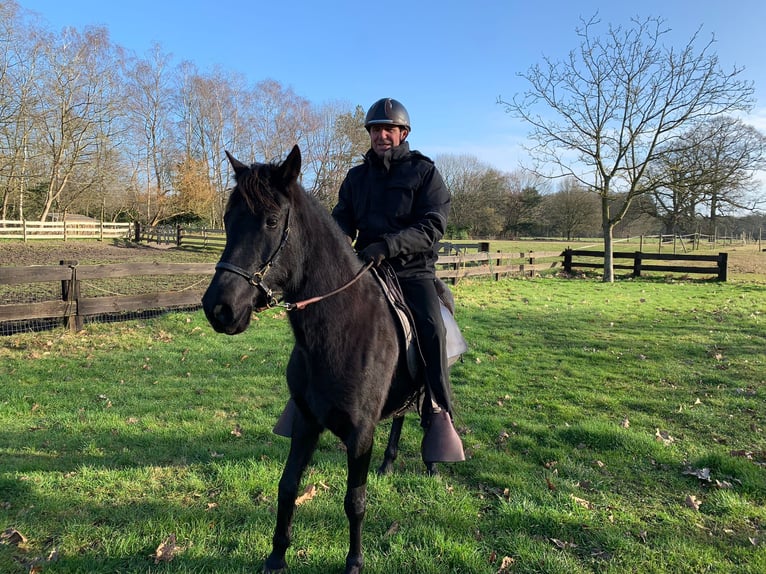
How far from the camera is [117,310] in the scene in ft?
29.6

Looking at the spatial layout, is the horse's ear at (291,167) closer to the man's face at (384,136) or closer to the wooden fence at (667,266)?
the man's face at (384,136)

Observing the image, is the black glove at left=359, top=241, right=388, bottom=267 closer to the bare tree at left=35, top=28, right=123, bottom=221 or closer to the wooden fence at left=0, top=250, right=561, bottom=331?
the wooden fence at left=0, top=250, right=561, bottom=331

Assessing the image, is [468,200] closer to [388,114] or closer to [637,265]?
[637,265]

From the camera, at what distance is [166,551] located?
10.0 feet

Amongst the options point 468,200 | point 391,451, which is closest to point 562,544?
point 391,451

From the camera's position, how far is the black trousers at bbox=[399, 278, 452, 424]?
3250 millimetres

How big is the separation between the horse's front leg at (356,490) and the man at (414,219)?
0.65m

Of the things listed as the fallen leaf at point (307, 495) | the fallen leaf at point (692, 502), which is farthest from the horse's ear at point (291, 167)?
the fallen leaf at point (692, 502)

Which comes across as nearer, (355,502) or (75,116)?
(355,502)

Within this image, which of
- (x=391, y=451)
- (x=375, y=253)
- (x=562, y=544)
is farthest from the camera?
(x=391, y=451)

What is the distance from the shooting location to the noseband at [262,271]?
213 centimetres

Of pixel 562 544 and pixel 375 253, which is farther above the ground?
pixel 375 253

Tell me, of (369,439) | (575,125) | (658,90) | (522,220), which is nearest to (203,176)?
(575,125)

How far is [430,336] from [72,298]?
831cm
